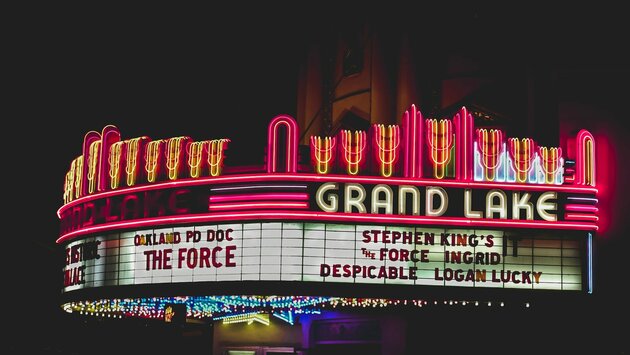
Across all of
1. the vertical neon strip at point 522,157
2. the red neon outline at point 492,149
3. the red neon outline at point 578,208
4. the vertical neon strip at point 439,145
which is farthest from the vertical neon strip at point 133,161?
the red neon outline at point 578,208

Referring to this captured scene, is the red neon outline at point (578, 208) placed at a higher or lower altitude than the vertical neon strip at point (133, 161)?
lower

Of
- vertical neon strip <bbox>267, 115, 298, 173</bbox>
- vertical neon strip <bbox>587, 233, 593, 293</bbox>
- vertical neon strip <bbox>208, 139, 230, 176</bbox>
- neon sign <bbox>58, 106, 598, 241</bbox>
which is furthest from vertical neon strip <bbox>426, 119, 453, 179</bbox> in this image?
vertical neon strip <bbox>208, 139, 230, 176</bbox>

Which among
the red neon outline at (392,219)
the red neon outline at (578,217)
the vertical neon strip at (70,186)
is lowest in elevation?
the red neon outline at (392,219)

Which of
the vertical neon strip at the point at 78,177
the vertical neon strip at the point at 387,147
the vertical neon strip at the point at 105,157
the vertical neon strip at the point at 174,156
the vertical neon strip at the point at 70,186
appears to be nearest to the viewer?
the vertical neon strip at the point at 387,147

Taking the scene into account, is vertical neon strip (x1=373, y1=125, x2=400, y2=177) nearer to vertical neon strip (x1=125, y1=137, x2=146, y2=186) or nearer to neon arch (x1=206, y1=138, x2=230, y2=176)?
neon arch (x1=206, y1=138, x2=230, y2=176)

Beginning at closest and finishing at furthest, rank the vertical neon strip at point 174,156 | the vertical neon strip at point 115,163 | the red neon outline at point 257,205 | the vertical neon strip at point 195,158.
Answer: the red neon outline at point 257,205 → the vertical neon strip at point 195,158 → the vertical neon strip at point 174,156 → the vertical neon strip at point 115,163

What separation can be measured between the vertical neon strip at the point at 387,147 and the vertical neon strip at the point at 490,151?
1.57m

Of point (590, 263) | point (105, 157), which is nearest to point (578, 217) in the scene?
point (590, 263)

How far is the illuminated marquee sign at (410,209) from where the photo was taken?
18.1m

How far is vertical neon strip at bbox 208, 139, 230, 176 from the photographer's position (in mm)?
18781

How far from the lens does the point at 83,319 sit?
1230 inches

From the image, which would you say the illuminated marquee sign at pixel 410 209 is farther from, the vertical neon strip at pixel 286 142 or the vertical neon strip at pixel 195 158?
the vertical neon strip at pixel 195 158

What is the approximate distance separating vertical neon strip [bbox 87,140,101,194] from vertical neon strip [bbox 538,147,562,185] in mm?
9089

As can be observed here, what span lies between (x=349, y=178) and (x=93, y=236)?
6.04 m
